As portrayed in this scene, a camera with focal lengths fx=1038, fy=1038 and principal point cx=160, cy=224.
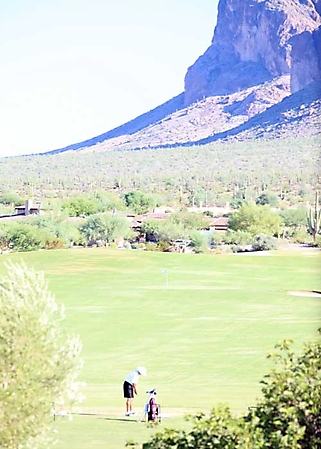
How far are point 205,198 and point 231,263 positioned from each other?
38361 millimetres

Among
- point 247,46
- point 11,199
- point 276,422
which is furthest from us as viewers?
point 247,46

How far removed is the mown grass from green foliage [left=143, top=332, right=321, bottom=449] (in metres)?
3.51

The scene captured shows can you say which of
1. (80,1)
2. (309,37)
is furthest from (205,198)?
(309,37)

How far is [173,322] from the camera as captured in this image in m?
25.5

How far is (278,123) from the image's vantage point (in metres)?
102

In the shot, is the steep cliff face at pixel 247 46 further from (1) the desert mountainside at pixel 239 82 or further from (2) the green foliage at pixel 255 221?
(2) the green foliage at pixel 255 221

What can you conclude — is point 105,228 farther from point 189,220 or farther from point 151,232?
point 189,220

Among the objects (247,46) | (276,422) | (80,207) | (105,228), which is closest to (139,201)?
(80,207)

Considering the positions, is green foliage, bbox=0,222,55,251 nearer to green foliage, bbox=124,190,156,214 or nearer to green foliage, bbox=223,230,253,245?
green foliage, bbox=223,230,253,245

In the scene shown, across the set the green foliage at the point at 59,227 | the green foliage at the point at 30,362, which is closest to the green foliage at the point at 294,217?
the green foliage at the point at 59,227

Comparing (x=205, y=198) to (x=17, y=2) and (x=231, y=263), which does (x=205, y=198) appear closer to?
(x=231, y=263)

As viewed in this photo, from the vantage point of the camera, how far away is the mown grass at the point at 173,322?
13250mm

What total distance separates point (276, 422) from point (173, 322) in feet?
65.0

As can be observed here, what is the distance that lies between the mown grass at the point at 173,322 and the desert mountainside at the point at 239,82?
65632 mm
